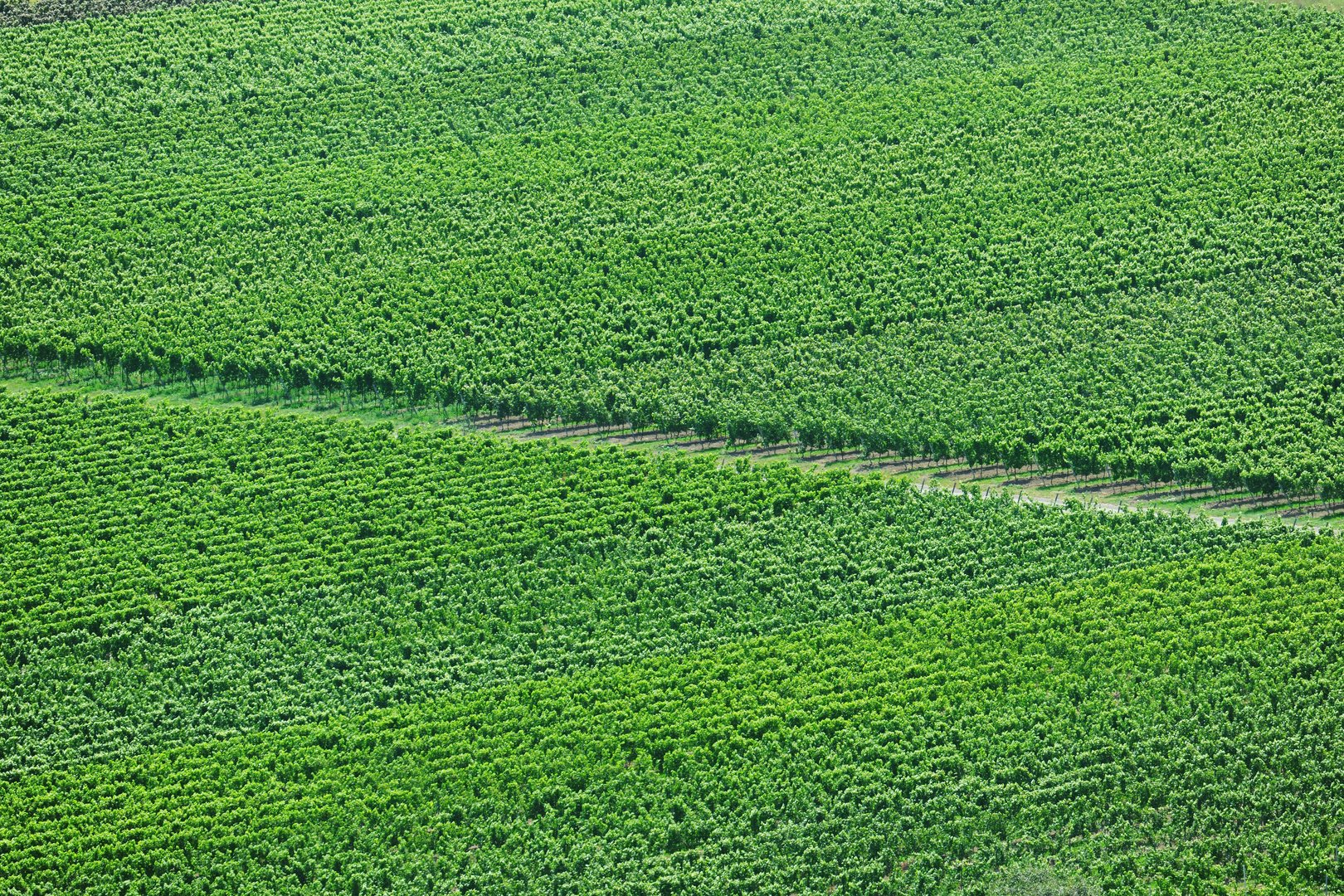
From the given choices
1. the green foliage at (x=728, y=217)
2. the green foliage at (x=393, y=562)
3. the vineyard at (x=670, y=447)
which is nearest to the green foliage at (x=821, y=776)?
the vineyard at (x=670, y=447)

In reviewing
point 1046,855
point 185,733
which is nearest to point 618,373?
point 185,733

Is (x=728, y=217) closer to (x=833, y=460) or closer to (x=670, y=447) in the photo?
(x=670, y=447)

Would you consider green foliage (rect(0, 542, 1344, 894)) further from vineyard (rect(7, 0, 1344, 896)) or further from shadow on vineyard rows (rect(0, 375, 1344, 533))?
shadow on vineyard rows (rect(0, 375, 1344, 533))

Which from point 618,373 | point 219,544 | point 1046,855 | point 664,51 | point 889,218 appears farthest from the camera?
point 664,51

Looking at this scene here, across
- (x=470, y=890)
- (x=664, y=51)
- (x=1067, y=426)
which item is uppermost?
(x=664, y=51)

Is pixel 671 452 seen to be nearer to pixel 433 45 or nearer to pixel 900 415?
pixel 900 415

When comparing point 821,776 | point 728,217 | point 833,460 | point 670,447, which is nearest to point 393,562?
point 670,447
